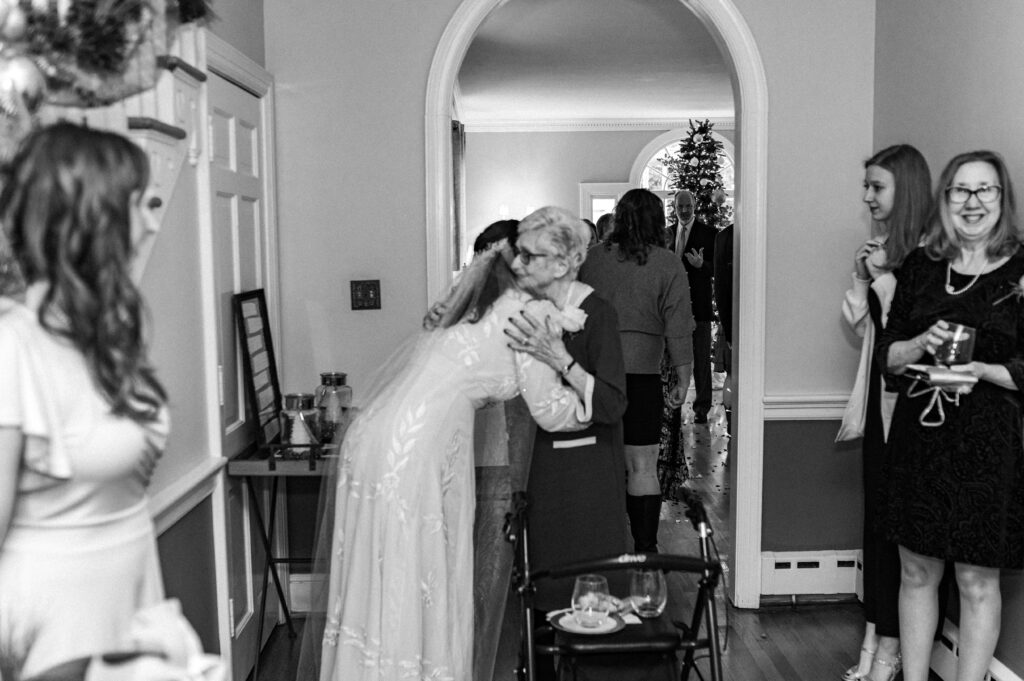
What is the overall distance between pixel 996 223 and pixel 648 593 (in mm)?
1403

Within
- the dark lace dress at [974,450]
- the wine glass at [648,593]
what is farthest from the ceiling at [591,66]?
the wine glass at [648,593]

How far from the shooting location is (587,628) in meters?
2.23

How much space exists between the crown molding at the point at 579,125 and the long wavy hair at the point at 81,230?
35.8 ft

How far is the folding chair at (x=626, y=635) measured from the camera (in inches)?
84.1

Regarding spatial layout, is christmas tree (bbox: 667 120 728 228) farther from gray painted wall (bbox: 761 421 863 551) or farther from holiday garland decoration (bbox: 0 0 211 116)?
holiday garland decoration (bbox: 0 0 211 116)

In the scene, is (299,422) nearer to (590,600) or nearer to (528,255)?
(528,255)

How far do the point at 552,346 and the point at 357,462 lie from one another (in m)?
0.62

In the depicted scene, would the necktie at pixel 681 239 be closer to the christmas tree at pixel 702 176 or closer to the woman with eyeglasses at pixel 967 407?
the christmas tree at pixel 702 176

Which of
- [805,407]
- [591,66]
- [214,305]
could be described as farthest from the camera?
[591,66]

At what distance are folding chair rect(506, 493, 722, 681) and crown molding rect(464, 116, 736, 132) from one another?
10.2 metres

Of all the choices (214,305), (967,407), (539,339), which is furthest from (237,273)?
(967,407)

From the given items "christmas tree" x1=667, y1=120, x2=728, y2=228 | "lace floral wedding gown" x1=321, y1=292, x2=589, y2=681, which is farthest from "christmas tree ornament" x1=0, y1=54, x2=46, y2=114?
"christmas tree" x1=667, y1=120, x2=728, y2=228

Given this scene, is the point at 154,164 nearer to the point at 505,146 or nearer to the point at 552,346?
the point at 552,346

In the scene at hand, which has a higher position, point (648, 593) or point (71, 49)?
point (71, 49)
